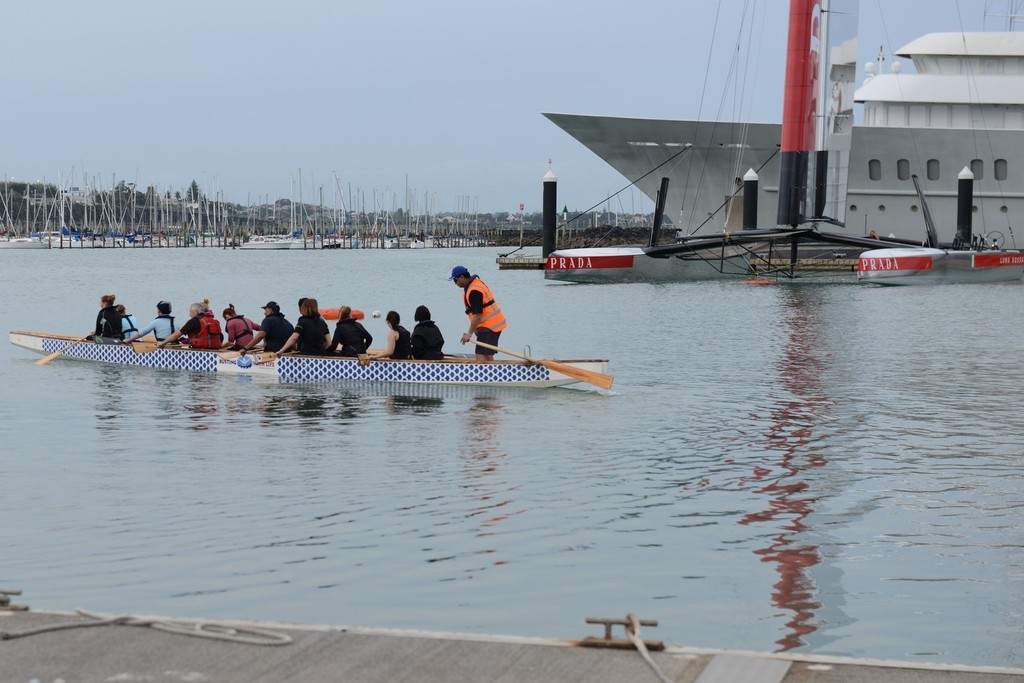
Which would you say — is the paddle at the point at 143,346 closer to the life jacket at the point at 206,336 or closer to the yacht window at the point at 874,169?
the life jacket at the point at 206,336

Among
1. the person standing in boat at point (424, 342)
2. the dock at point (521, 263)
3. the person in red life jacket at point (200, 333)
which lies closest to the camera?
the person standing in boat at point (424, 342)

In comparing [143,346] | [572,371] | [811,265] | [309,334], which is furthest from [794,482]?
[811,265]

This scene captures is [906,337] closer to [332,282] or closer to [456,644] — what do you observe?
[456,644]

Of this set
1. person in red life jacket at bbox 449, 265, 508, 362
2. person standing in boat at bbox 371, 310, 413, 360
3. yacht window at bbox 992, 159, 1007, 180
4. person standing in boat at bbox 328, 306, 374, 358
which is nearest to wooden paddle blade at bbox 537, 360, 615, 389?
person in red life jacket at bbox 449, 265, 508, 362

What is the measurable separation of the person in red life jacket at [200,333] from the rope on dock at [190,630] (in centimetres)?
1636

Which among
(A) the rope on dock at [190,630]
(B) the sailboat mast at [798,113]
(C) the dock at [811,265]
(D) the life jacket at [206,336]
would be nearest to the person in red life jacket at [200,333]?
(D) the life jacket at [206,336]

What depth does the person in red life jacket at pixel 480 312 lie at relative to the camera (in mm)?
18531

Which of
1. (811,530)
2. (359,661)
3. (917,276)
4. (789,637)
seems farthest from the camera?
(917,276)

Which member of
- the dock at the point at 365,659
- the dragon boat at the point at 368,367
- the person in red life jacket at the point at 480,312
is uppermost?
the person in red life jacket at the point at 480,312

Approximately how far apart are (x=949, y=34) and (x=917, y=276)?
13.8 meters

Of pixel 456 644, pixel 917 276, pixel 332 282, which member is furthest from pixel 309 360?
pixel 332 282

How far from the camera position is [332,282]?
73.9 m

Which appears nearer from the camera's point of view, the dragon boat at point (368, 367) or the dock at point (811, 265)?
the dragon boat at point (368, 367)

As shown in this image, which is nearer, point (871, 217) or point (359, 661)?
point (359, 661)
